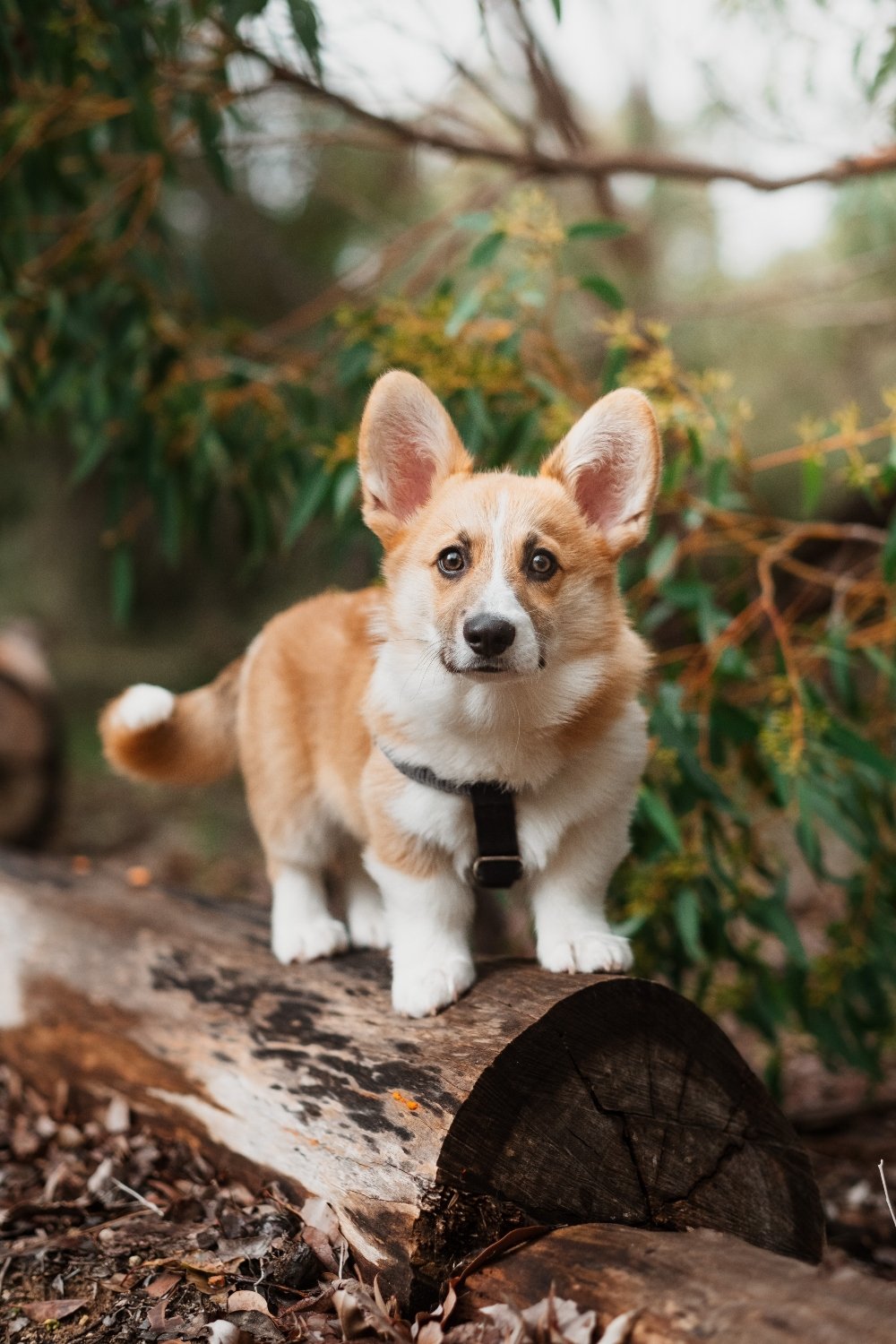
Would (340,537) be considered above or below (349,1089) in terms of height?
above

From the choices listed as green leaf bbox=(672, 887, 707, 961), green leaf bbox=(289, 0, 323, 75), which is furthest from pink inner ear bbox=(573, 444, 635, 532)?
green leaf bbox=(289, 0, 323, 75)

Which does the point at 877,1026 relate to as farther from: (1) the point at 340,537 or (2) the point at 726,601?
(1) the point at 340,537

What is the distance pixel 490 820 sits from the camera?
97.3 inches

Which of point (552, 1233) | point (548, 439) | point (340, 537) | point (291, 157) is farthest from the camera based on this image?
point (291, 157)

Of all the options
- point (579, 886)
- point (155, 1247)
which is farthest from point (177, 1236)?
point (579, 886)

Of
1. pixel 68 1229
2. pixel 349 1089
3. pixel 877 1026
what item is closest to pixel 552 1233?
pixel 349 1089

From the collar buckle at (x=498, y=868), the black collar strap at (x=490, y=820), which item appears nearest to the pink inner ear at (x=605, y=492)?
the black collar strap at (x=490, y=820)

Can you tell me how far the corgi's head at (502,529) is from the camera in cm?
229

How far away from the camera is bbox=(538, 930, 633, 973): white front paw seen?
2.43m

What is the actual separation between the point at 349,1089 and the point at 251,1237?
35 cm

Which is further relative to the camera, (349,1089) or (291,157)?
(291,157)

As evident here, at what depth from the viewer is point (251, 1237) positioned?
2.28 meters

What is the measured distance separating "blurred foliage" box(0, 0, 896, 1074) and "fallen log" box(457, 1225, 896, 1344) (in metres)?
1.37

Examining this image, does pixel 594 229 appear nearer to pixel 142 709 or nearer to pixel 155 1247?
pixel 142 709
